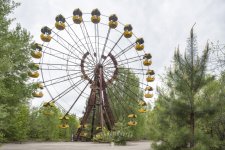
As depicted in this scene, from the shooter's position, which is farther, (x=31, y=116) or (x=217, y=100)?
(x=31, y=116)

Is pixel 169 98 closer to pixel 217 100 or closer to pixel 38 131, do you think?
pixel 217 100

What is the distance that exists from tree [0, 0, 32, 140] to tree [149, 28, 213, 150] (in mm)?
7962

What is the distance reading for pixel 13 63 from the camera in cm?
1483

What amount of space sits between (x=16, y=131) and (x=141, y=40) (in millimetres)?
16316

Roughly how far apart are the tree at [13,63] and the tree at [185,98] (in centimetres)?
796

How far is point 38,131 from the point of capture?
39812 mm

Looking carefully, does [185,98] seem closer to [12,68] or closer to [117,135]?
[12,68]

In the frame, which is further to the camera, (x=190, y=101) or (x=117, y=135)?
(x=117, y=135)

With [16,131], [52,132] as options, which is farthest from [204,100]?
[52,132]

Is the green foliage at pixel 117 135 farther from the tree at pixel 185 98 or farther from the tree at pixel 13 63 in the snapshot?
the tree at pixel 185 98

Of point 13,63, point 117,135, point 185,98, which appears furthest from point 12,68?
point 117,135

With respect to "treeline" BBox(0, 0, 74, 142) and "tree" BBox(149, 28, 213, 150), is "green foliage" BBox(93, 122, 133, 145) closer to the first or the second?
"treeline" BBox(0, 0, 74, 142)

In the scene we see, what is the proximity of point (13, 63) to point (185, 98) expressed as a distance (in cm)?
917

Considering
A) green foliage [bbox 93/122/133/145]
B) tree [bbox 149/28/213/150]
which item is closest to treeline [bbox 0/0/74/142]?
tree [bbox 149/28/213/150]
